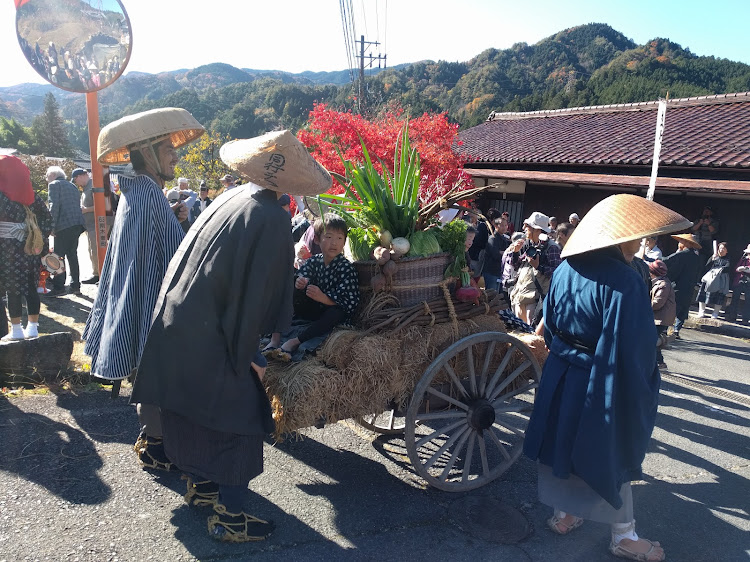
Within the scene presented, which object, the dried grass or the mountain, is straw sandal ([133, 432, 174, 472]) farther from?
the mountain

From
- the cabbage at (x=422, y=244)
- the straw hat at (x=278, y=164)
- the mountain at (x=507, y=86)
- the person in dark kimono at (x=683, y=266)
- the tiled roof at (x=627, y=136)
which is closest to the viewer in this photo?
the straw hat at (x=278, y=164)

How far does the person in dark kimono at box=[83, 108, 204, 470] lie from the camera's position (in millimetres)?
3146

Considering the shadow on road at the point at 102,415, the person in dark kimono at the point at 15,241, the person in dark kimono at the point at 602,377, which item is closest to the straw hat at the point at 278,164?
the person in dark kimono at the point at 602,377

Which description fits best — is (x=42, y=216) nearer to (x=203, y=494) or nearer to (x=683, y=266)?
(x=203, y=494)

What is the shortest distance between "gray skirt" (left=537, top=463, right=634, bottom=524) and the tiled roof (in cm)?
908

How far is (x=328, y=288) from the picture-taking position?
349 cm

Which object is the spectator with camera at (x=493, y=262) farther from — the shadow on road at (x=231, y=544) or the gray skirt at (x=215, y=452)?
the gray skirt at (x=215, y=452)

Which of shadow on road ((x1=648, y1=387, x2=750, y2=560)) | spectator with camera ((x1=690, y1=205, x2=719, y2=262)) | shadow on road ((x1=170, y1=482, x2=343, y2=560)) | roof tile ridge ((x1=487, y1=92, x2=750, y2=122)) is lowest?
shadow on road ((x1=648, y1=387, x2=750, y2=560))

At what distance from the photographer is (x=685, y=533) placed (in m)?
3.12

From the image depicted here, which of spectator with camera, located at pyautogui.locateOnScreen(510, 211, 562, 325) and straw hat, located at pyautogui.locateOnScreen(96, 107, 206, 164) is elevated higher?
straw hat, located at pyautogui.locateOnScreen(96, 107, 206, 164)

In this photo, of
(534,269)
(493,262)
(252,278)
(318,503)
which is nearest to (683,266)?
(493,262)

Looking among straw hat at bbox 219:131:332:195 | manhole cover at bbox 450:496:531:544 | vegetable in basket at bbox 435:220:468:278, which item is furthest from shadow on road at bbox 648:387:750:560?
straw hat at bbox 219:131:332:195

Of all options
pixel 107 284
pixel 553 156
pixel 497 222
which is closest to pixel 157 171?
pixel 107 284

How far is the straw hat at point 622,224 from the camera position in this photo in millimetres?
2602
